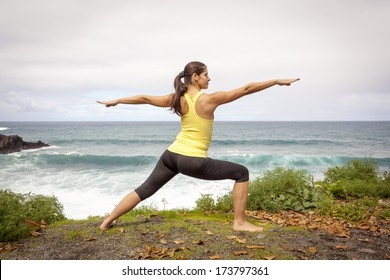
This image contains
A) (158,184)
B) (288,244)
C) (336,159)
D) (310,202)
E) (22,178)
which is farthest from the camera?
(336,159)

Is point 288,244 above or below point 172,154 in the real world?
below

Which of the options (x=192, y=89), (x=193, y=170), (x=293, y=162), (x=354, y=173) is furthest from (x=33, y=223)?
(x=293, y=162)

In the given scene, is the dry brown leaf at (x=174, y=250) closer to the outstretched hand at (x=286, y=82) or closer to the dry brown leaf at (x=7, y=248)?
the dry brown leaf at (x=7, y=248)

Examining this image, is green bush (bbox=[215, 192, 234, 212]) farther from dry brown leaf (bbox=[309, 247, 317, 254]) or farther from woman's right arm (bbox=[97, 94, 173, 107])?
woman's right arm (bbox=[97, 94, 173, 107])

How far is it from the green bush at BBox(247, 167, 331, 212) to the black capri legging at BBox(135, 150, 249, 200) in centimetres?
209

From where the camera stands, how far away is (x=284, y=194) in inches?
252

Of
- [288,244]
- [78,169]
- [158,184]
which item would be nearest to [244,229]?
[288,244]

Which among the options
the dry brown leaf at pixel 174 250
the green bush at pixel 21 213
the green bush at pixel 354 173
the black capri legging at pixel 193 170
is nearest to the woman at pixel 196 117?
the black capri legging at pixel 193 170

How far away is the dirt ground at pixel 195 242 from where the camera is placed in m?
3.90

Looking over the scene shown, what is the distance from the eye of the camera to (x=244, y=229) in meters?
4.61

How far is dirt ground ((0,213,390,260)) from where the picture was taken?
12.8 ft

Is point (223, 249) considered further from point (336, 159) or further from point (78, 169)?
point (336, 159)

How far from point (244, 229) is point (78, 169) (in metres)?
21.4

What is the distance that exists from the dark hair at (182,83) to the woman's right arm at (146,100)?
0.12 metres
